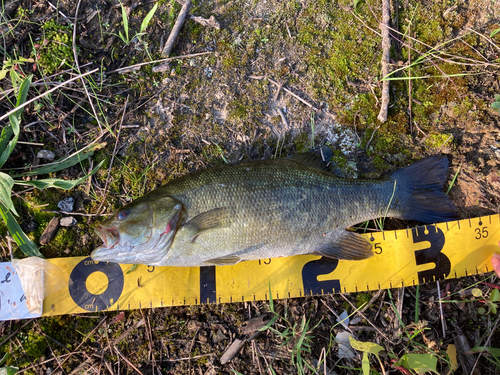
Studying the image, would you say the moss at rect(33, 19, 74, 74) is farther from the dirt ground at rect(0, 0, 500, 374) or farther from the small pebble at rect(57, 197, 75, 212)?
the small pebble at rect(57, 197, 75, 212)

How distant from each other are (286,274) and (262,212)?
3.14ft

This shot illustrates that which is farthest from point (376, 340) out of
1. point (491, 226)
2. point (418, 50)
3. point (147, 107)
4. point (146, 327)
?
point (147, 107)

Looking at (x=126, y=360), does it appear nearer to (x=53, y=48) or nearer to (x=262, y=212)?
(x=262, y=212)

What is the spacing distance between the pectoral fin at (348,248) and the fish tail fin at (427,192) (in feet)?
1.89

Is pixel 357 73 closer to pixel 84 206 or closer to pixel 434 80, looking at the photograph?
pixel 434 80

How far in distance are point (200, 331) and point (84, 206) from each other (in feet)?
7.03

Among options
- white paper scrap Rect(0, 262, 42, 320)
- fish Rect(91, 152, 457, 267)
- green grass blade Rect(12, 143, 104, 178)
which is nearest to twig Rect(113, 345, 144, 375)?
white paper scrap Rect(0, 262, 42, 320)

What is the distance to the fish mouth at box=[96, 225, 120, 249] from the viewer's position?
118 inches

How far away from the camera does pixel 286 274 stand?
140 inches

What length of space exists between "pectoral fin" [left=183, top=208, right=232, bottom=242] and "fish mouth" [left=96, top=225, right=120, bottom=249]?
726mm

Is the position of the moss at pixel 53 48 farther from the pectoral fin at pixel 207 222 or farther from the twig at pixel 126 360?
the twig at pixel 126 360

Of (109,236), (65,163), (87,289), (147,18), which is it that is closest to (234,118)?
(147,18)

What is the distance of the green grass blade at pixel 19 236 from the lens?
3.40m

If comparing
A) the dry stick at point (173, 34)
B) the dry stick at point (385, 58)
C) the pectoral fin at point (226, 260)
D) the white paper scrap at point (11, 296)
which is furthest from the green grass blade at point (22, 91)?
the dry stick at point (385, 58)
